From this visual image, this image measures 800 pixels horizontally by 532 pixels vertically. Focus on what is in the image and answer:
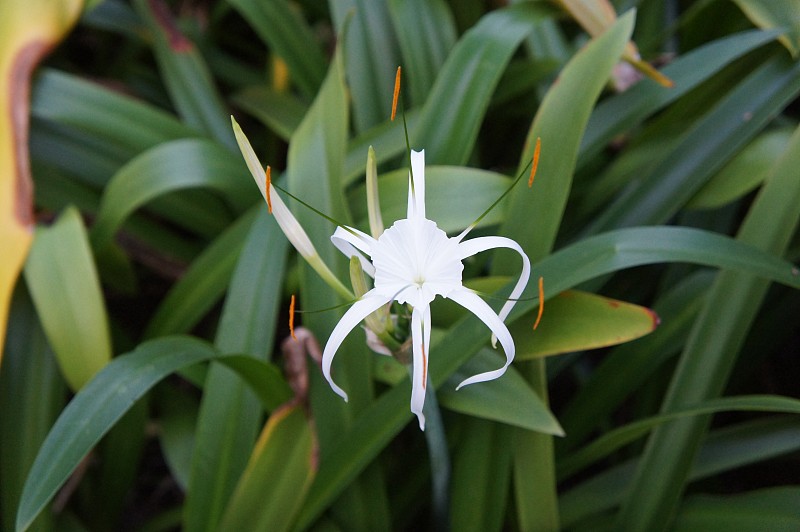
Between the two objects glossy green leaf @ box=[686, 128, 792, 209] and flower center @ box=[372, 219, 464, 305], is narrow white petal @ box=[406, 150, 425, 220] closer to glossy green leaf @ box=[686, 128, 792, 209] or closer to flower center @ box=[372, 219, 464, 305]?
flower center @ box=[372, 219, 464, 305]

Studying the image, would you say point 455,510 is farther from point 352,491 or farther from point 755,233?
point 755,233

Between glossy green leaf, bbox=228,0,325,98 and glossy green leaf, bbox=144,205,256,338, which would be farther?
glossy green leaf, bbox=228,0,325,98

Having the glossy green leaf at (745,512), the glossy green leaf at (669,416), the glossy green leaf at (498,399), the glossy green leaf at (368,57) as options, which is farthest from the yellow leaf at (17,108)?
the glossy green leaf at (745,512)

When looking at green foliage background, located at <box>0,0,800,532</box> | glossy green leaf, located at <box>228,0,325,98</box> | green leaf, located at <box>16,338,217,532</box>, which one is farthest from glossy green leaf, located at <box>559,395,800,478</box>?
glossy green leaf, located at <box>228,0,325,98</box>

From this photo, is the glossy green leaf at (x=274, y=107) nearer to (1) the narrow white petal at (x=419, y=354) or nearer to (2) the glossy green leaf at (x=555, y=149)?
(2) the glossy green leaf at (x=555, y=149)

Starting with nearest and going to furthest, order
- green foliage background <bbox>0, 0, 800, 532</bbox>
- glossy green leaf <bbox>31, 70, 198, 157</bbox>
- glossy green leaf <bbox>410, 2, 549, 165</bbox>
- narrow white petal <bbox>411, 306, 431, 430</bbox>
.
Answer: narrow white petal <bbox>411, 306, 431, 430</bbox>, green foliage background <bbox>0, 0, 800, 532</bbox>, glossy green leaf <bbox>410, 2, 549, 165</bbox>, glossy green leaf <bbox>31, 70, 198, 157</bbox>

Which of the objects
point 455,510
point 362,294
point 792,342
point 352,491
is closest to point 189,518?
point 352,491

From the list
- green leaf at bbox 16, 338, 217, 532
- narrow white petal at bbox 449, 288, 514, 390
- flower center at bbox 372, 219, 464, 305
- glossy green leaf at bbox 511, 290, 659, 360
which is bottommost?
green leaf at bbox 16, 338, 217, 532
